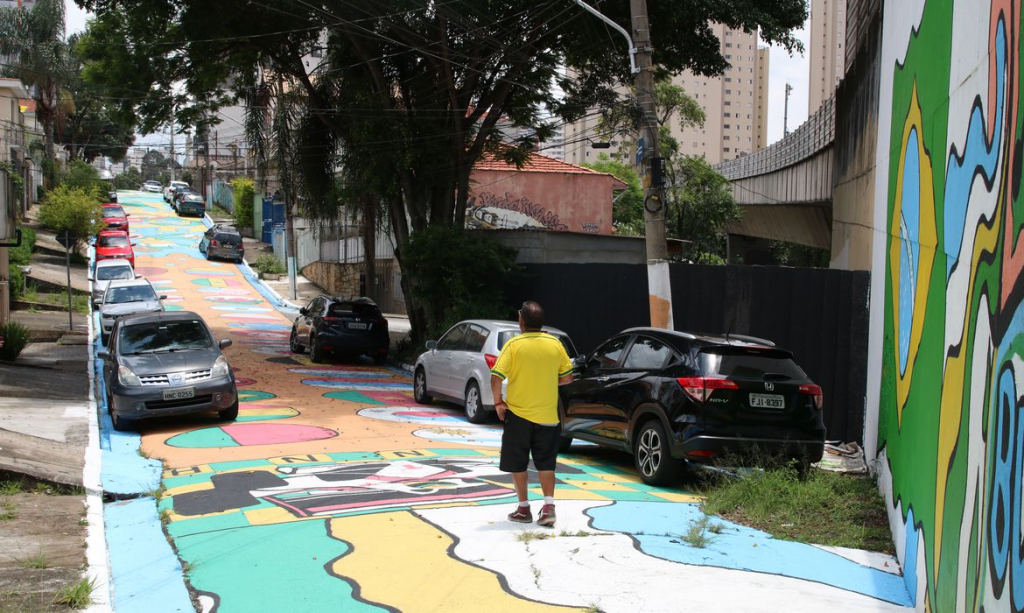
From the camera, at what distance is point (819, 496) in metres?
8.22

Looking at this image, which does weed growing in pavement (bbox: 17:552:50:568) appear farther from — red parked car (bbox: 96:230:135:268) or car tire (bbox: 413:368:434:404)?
red parked car (bbox: 96:230:135:268)

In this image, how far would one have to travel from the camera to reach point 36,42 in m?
55.6

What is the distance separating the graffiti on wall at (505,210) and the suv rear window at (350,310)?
1385 cm

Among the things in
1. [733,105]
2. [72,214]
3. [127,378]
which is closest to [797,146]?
[127,378]

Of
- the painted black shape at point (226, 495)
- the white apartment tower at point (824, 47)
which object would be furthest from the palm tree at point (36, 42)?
the white apartment tower at point (824, 47)

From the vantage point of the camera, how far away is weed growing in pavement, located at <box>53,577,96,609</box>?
5551 millimetres

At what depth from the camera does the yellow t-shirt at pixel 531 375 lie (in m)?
7.35

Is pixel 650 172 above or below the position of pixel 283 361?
above

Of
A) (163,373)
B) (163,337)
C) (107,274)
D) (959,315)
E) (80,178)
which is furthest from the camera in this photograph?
(80,178)

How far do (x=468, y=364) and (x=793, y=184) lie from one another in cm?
1380

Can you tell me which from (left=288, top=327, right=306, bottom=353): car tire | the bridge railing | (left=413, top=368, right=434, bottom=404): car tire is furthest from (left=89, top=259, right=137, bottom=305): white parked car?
the bridge railing

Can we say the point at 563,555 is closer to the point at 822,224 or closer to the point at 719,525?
the point at 719,525

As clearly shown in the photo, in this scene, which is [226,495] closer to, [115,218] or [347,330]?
[347,330]

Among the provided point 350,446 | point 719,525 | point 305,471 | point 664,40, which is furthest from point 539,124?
point 719,525
